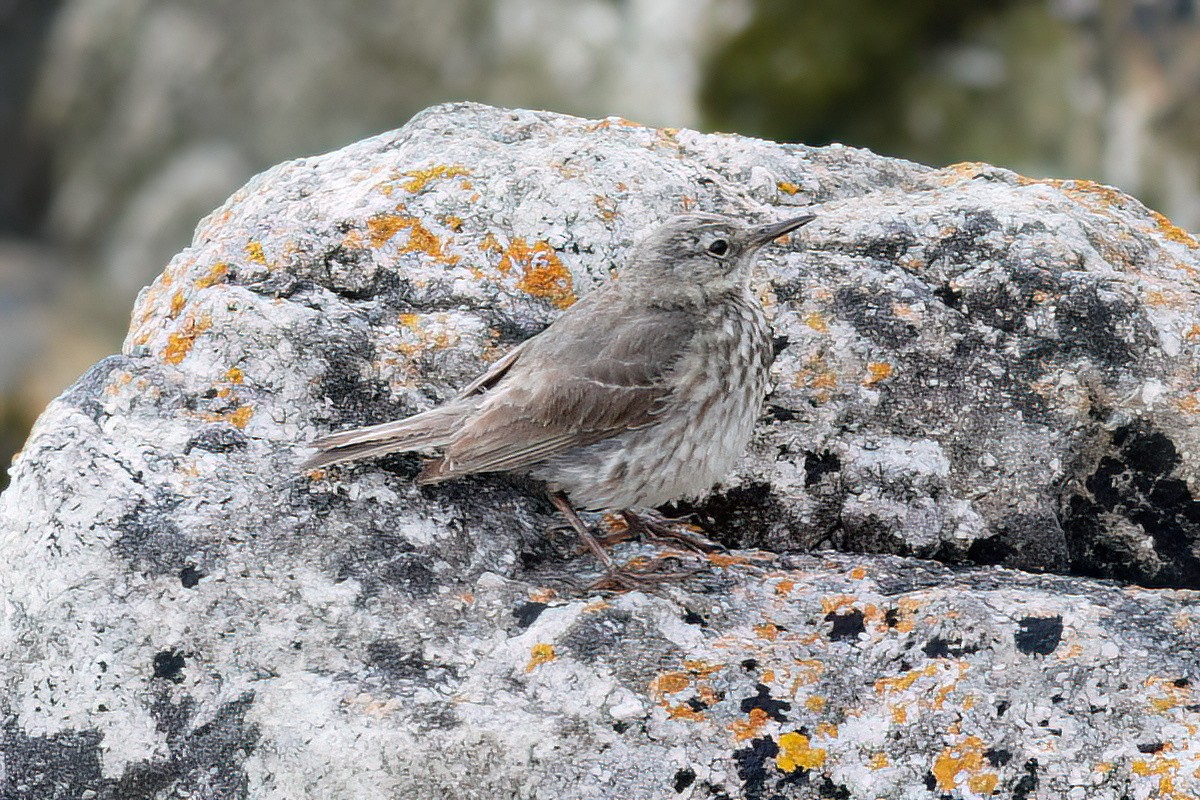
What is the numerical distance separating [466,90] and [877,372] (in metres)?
10.5

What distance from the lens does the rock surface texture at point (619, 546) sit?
3799 millimetres

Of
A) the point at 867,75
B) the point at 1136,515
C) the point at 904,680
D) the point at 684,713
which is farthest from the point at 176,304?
the point at 867,75

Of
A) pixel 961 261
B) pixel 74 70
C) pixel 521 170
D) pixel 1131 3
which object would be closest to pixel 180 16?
pixel 74 70

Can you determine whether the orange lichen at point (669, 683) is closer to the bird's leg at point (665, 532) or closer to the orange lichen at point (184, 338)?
the bird's leg at point (665, 532)

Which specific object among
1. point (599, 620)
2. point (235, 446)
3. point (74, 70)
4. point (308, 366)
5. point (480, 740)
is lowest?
point (480, 740)

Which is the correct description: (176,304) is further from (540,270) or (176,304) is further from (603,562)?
(603,562)

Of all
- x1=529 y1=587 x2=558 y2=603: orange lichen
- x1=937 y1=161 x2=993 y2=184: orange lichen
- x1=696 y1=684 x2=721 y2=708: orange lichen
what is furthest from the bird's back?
x1=937 y1=161 x2=993 y2=184: orange lichen

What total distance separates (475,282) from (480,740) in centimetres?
209

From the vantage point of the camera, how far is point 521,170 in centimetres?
556

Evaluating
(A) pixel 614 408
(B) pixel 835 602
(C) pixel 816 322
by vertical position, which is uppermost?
(C) pixel 816 322

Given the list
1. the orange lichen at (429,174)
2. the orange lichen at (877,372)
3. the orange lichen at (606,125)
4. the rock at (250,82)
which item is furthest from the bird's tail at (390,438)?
the rock at (250,82)

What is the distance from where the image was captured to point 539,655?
405 centimetres

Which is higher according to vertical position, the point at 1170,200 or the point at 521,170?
the point at 1170,200

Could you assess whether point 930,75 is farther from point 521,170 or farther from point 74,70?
point 74,70
